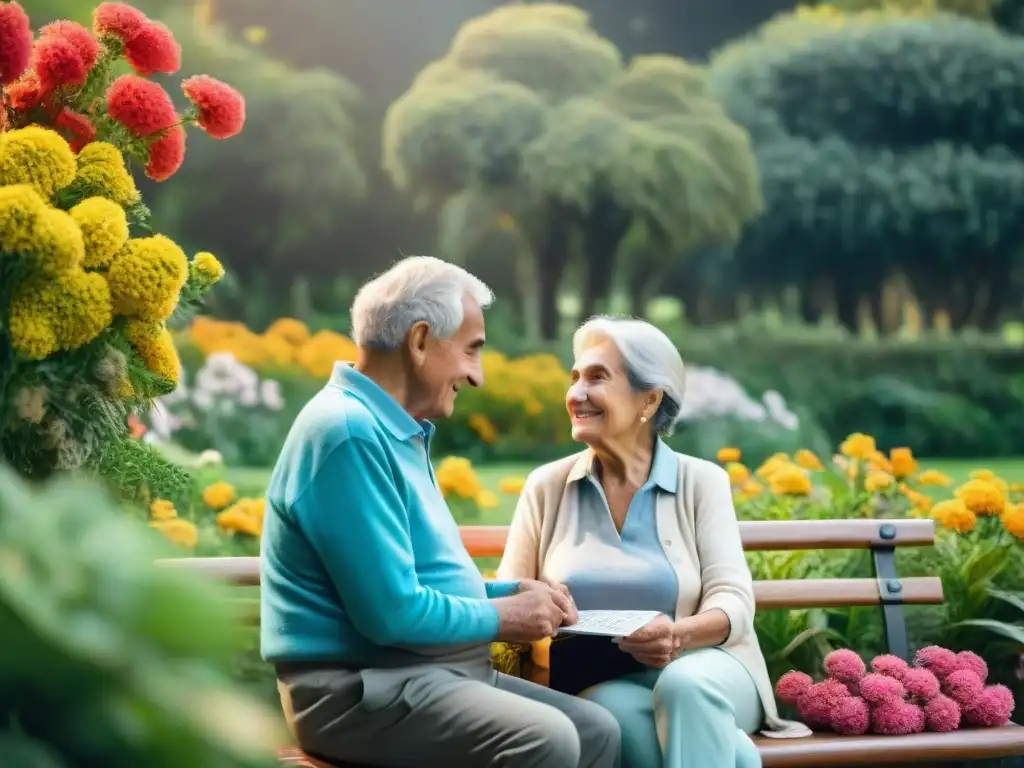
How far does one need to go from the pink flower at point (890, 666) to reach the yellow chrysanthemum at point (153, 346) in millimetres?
2070

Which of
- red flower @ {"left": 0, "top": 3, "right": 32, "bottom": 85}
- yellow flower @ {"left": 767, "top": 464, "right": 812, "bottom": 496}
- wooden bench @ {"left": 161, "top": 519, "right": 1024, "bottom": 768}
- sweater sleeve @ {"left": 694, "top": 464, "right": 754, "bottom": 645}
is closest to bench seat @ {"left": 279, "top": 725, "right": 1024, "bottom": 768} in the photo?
wooden bench @ {"left": 161, "top": 519, "right": 1024, "bottom": 768}

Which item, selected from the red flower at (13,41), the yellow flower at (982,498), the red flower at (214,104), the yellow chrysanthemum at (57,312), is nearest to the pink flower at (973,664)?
the yellow flower at (982,498)

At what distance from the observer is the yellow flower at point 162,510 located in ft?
13.0

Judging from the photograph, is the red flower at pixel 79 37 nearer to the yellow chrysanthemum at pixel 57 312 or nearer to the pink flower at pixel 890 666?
the yellow chrysanthemum at pixel 57 312

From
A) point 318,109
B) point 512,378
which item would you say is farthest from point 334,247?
point 512,378

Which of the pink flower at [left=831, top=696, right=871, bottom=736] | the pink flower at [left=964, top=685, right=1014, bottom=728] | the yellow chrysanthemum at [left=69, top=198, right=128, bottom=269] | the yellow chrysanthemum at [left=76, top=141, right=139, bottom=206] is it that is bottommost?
the pink flower at [left=964, top=685, right=1014, bottom=728]

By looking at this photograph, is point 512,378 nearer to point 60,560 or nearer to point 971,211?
point 971,211

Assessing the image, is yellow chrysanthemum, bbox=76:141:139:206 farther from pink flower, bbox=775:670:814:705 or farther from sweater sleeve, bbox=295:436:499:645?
pink flower, bbox=775:670:814:705

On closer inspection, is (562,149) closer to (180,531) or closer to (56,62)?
(180,531)

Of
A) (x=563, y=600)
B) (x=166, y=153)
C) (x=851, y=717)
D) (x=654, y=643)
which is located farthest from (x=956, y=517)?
(x=166, y=153)

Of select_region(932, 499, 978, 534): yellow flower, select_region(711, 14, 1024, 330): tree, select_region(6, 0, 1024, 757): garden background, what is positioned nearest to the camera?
select_region(932, 499, 978, 534): yellow flower

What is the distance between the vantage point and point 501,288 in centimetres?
550

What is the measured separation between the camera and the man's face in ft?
8.53

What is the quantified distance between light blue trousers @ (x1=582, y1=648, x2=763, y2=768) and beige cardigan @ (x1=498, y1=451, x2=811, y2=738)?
0.08 metres
